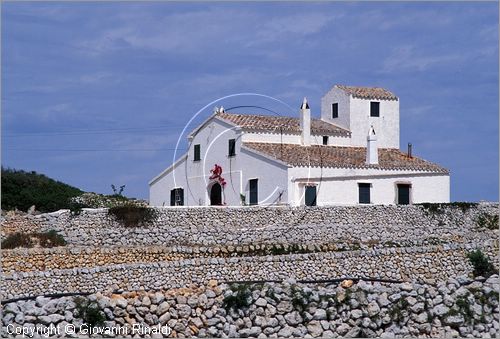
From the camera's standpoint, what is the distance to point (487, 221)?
41.6 m

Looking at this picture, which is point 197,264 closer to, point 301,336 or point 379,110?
point 301,336

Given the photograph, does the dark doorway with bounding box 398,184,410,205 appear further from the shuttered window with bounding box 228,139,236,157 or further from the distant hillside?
the distant hillside

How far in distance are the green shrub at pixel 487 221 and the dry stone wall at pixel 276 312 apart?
18.0 metres

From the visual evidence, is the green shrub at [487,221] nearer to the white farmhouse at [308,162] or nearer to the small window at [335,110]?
the white farmhouse at [308,162]

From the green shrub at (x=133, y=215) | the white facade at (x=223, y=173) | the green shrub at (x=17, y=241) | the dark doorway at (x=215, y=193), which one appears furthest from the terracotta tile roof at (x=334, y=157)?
the green shrub at (x=17, y=241)

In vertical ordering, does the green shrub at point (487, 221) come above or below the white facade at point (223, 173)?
below

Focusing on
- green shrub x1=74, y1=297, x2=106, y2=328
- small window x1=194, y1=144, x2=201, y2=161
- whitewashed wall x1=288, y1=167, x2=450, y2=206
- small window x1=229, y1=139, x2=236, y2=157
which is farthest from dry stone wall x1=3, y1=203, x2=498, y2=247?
green shrub x1=74, y1=297, x2=106, y2=328

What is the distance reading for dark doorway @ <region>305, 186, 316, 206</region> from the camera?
4238 cm

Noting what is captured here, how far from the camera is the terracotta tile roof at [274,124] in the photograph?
150 feet

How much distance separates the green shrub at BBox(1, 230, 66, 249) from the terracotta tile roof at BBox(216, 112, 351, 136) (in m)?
11.1

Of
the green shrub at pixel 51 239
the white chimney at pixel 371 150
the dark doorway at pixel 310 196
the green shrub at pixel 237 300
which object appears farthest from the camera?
the white chimney at pixel 371 150

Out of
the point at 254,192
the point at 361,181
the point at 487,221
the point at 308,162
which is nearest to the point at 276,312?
the point at 487,221

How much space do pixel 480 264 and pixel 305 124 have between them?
13.9 m

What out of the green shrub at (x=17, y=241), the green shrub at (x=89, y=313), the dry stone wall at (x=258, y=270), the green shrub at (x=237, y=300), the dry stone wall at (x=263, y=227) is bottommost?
the green shrub at (x=89, y=313)
